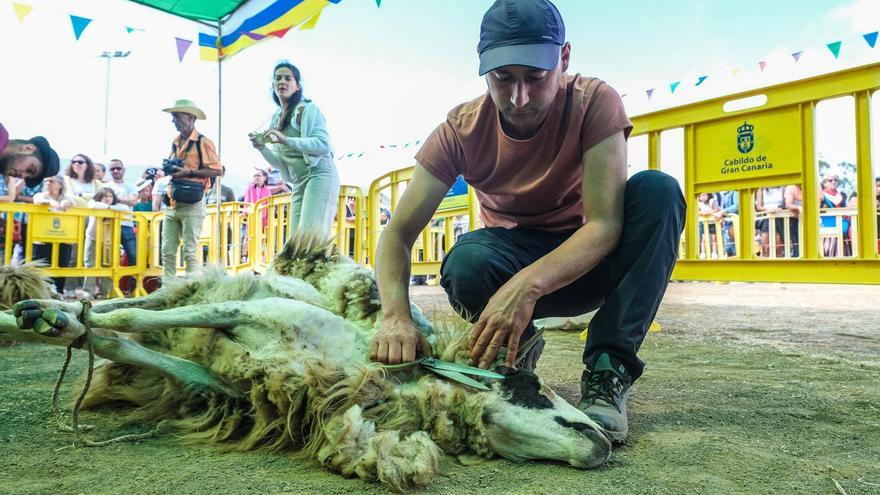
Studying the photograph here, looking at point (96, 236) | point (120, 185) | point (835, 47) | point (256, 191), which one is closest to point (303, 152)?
point (835, 47)

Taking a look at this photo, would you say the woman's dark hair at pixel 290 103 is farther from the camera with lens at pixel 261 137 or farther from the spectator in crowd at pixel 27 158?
the spectator in crowd at pixel 27 158

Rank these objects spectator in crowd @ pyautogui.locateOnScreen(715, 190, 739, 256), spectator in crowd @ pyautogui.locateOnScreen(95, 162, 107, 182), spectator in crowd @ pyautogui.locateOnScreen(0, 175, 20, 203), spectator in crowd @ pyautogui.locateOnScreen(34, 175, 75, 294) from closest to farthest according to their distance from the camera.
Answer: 1. spectator in crowd @ pyautogui.locateOnScreen(0, 175, 20, 203)
2. spectator in crowd @ pyautogui.locateOnScreen(34, 175, 75, 294)
3. spectator in crowd @ pyautogui.locateOnScreen(95, 162, 107, 182)
4. spectator in crowd @ pyautogui.locateOnScreen(715, 190, 739, 256)

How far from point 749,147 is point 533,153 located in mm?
2431

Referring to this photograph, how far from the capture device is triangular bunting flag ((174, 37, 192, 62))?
240 inches

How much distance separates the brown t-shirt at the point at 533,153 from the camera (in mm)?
1828

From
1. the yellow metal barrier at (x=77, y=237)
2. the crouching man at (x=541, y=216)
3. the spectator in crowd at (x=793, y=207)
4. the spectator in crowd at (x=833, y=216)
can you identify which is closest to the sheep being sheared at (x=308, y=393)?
the crouching man at (x=541, y=216)

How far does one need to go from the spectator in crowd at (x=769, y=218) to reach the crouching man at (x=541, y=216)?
616cm

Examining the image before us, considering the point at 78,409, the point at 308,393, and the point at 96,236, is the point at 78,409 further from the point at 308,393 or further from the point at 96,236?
the point at 96,236

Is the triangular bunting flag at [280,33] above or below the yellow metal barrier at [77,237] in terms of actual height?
above

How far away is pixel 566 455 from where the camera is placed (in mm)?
1334

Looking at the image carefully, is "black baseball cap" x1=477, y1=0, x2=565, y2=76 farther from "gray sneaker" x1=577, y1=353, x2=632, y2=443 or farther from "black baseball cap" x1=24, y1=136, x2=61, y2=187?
"black baseball cap" x1=24, y1=136, x2=61, y2=187

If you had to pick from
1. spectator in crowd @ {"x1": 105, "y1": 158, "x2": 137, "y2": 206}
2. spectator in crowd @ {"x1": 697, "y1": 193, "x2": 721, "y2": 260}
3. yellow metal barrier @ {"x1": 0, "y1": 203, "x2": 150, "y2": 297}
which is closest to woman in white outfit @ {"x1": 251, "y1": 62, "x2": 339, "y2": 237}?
yellow metal barrier @ {"x1": 0, "y1": 203, "x2": 150, "y2": 297}

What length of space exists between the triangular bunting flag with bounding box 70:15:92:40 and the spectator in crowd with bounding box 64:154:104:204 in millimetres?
2841

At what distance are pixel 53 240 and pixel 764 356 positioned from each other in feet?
25.4
